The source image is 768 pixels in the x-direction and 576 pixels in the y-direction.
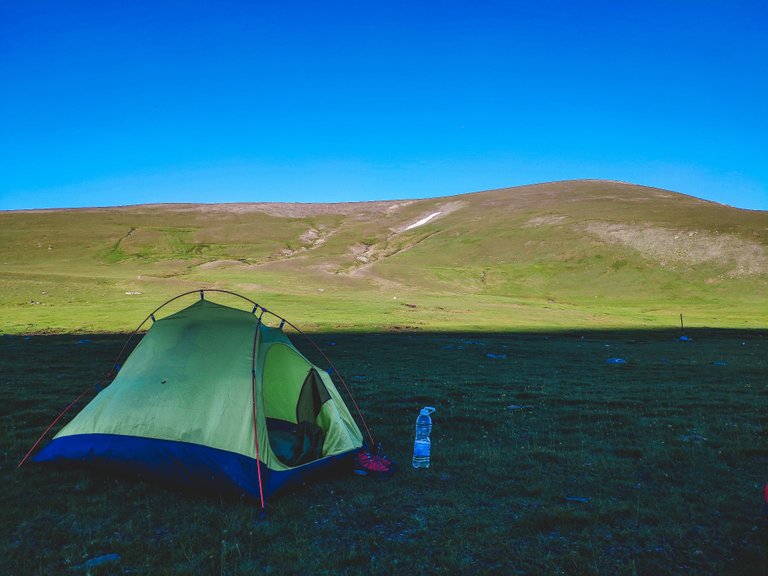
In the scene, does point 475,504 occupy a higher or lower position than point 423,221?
lower

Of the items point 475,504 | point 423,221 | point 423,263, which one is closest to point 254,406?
point 475,504

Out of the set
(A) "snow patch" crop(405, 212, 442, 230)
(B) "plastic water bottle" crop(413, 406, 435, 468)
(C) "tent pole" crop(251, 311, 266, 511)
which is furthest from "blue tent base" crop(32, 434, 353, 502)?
(A) "snow patch" crop(405, 212, 442, 230)

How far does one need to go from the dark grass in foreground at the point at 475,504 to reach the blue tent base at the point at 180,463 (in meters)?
0.29

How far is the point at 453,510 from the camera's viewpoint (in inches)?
369

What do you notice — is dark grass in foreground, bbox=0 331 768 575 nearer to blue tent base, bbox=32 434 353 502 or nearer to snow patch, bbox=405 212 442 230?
blue tent base, bbox=32 434 353 502

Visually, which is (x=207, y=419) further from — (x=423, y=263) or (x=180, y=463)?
(x=423, y=263)

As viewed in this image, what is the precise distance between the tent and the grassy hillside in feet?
114

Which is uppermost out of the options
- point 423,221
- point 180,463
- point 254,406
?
point 423,221

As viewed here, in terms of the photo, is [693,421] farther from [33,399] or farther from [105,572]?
[33,399]

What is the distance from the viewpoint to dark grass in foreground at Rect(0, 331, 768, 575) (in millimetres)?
7695

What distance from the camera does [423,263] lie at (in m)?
121

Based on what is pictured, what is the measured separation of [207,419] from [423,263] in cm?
11181

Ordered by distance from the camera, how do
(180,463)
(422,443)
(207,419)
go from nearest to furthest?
(180,463) < (207,419) < (422,443)

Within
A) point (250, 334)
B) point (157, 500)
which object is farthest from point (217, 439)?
point (250, 334)
